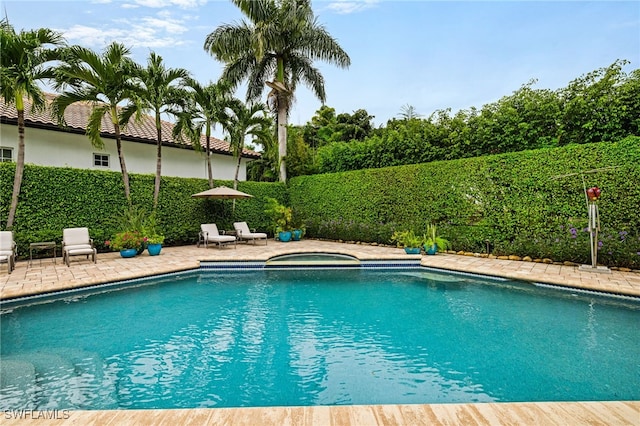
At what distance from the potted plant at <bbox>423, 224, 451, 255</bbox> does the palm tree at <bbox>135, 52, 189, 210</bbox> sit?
10.9m

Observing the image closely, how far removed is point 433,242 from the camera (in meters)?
12.4

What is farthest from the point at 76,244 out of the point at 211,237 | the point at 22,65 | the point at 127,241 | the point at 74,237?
the point at 22,65

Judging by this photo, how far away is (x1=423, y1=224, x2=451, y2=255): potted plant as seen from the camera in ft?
40.5

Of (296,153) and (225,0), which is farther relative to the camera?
(296,153)

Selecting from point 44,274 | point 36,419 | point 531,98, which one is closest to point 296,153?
point 531,98

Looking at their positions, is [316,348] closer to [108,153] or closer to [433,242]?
A: [433,242]

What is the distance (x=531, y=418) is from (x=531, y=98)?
1126cm

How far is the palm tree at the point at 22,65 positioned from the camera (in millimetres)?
9016

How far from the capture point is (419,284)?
8.89 metres

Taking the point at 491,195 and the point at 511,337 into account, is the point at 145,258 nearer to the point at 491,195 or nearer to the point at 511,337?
the point at 511,337

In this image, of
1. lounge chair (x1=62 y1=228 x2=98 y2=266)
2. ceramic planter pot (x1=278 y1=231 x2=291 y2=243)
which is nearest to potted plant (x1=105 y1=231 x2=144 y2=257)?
lounge chair (x1=62 y1=228 x2=98 y2=266)

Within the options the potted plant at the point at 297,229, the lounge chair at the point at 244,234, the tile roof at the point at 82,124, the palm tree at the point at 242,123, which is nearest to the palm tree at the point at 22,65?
the tile roof at the point at 82,124

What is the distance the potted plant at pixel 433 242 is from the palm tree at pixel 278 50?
367 inches

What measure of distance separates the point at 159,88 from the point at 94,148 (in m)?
4.99
